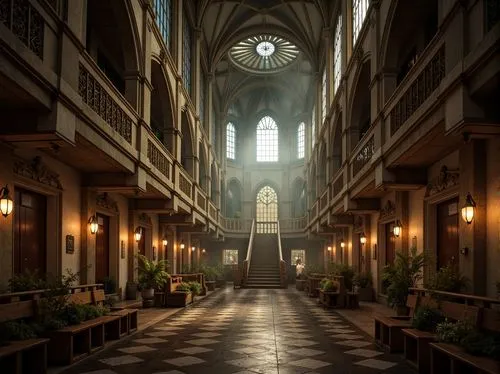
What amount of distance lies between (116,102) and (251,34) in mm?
23327

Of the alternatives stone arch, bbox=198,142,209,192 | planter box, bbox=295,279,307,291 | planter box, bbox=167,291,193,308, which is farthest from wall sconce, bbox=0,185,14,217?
stone arch, bbox=198,142,209,192

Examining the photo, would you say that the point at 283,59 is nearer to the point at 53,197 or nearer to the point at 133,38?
the point at 133,38

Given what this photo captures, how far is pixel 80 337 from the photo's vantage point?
31.4 feet

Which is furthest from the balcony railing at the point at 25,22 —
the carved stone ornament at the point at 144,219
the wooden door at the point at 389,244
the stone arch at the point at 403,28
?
the wooden door at the point at 389,244

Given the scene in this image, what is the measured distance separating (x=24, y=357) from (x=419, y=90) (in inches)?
343

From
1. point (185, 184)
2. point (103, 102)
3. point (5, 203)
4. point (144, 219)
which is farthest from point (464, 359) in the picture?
point (185, 184)

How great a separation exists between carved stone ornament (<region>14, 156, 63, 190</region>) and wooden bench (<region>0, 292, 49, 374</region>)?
3.36 metres

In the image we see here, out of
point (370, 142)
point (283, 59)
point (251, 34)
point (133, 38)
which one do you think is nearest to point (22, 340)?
point (133, 38)

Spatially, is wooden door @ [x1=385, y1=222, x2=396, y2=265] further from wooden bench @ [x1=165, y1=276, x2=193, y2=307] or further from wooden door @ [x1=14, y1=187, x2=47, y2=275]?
wooden door @ [x1=14, y1=187, x2=47, y2=275]

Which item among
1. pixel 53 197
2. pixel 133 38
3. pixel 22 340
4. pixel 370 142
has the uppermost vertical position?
pixel 133 38

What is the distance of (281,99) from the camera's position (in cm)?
4909

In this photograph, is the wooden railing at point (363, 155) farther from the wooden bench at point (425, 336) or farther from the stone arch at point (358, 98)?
the wooden bench at point (425, 336)

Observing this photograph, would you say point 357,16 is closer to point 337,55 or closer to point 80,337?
point 337,55

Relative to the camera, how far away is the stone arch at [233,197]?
48.8m
